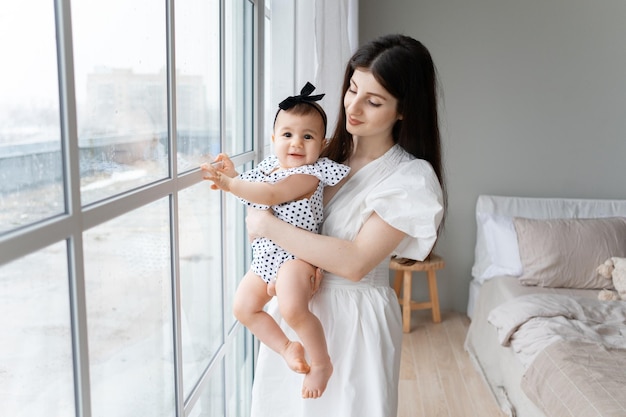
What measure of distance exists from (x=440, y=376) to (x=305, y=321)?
2.30 m

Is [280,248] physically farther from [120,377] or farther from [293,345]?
[120,377]

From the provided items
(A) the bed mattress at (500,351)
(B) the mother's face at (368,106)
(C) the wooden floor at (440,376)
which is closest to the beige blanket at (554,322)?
(A) the bed mattress at (500,351)

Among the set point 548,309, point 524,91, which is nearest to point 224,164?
point 548,309

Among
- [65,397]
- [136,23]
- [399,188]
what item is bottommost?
[65,397]

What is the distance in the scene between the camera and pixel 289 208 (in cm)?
138

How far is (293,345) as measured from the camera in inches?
53.3

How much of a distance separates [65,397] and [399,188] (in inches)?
30.4

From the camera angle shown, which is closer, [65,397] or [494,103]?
[65,397]

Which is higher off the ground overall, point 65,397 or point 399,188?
point 399,188

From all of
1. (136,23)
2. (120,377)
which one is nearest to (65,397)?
(120,377)

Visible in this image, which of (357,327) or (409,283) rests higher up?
(357,327)

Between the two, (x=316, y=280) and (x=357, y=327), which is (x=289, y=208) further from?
(x=357, y=327)

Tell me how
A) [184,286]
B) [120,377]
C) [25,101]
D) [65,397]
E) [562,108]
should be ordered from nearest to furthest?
[25,101] < [65,397] < [120,377] < [184,286] < [562,108]

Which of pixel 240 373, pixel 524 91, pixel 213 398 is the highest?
pixel 524 91
